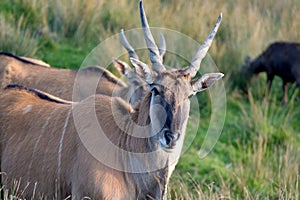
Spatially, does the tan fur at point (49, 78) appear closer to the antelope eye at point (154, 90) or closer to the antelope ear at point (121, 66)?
the antelope ear at point (121, 66)

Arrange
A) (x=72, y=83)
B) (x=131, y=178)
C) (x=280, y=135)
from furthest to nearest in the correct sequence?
(x=280, y=135) → (x=72, y=83) → (x=131, y=178)

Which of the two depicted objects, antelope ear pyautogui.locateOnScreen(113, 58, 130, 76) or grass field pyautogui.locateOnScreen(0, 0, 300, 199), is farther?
grass field pyautogui.locateOnScreen(0, 0, 300, 199)

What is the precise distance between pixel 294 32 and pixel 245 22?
98 cm

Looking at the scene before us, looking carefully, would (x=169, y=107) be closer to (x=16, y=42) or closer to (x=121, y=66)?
(x=121, y=66)

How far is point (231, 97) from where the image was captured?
10.7m

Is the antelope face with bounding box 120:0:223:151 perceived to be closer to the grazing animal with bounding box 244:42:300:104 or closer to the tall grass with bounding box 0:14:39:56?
the tall grass with bounding box 0:14:39:56

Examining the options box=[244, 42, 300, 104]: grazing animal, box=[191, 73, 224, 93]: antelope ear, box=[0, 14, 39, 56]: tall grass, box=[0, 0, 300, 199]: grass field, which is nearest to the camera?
box=[191, 73, 224, 93]: antelope ear

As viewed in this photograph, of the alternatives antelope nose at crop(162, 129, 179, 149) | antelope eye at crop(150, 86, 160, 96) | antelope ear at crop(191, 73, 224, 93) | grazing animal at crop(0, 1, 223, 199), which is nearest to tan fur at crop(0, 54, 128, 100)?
grazing animal at crop(0, 1, 223, 199)

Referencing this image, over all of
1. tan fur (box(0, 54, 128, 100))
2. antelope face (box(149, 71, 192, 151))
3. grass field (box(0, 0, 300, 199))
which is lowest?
grass field (box(0, 0, 300, 199))

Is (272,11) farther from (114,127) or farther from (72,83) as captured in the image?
(114,127)

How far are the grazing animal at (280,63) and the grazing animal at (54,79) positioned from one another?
12.2ft

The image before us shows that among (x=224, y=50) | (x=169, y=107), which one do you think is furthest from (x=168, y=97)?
(x=224, y=50)

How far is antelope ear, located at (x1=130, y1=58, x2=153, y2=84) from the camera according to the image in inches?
201

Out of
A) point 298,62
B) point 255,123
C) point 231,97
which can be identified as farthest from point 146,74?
point 298,62
